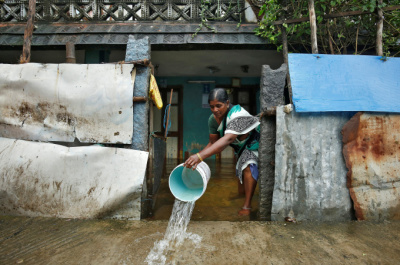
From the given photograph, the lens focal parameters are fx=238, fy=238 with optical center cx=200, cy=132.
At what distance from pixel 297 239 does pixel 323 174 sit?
82cm

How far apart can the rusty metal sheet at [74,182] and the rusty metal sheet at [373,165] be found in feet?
7.77

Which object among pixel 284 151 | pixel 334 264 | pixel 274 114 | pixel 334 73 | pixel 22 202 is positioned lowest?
pixel 334 264

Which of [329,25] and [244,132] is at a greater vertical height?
[329,25]

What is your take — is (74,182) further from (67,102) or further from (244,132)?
(244,132)

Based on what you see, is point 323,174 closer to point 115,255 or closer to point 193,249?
point 193,249

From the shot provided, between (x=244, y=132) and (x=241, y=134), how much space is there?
0.17ft

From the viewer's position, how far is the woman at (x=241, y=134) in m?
3.01

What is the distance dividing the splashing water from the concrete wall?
101cm

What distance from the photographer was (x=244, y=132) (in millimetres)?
3098

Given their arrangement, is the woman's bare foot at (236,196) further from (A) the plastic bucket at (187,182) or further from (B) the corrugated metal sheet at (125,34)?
(B) the corrugated metal sheet at (125,34)

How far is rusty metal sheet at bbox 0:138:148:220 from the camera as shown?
2775mm

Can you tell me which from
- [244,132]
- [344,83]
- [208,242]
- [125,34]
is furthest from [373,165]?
[125,34]

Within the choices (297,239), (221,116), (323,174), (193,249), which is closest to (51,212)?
(193,249)

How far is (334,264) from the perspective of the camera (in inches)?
74.5
